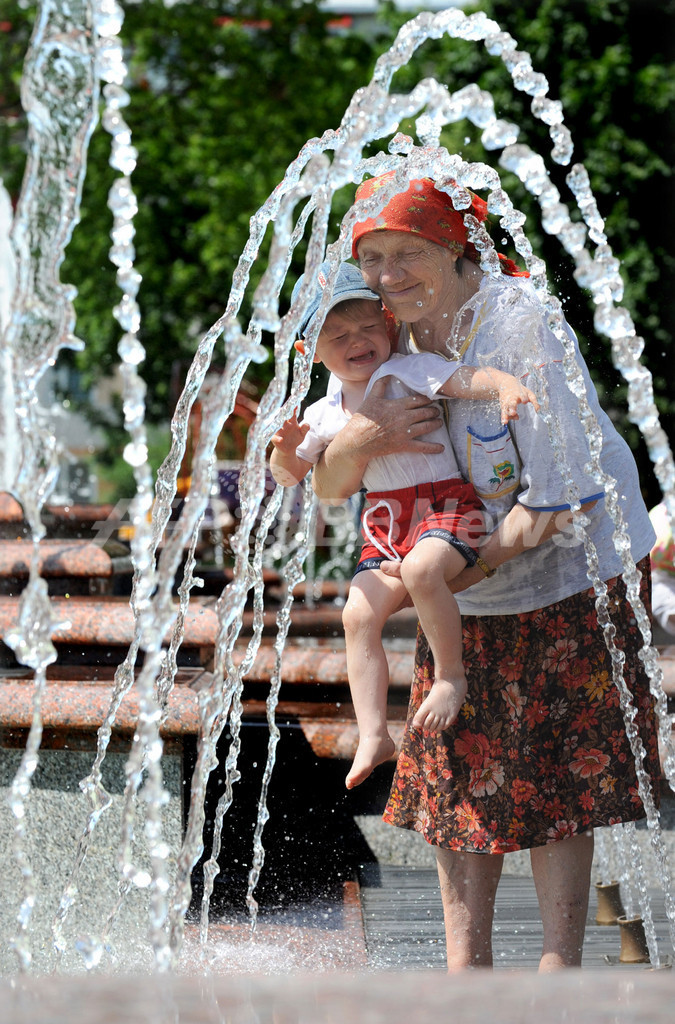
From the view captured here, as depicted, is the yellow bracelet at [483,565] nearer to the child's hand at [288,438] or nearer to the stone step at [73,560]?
the child's hand at [288,438]

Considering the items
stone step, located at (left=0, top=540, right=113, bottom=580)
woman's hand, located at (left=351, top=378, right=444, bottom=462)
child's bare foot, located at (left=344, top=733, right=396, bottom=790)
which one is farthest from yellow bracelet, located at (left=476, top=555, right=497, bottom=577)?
stone step, located at (left=0, top=540, right=113, bottom=580)

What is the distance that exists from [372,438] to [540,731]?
0.64 meters

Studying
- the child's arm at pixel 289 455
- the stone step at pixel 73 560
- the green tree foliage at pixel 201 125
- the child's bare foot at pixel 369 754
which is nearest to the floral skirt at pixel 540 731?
the child's bare foot at pixel 369 754

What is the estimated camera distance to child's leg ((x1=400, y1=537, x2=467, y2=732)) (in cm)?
212

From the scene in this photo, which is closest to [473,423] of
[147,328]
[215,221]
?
[215,221]

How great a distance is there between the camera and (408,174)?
7.31 ft

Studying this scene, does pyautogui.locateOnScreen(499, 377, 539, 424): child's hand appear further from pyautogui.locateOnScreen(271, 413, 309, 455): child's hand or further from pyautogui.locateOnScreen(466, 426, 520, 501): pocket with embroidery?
A: pyautogui.locateOnScreen(271, 413, 309, 455): child's hand

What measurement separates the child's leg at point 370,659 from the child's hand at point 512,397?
42 centimetres

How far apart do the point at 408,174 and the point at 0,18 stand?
1363cm

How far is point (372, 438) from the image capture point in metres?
2.23

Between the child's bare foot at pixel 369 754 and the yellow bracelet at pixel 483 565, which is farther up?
the yellow bracelet at pixel 483 565

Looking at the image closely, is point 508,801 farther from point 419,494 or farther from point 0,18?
point 0,18

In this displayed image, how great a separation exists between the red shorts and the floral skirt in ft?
0.67

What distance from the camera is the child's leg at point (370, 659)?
2.25 metres
